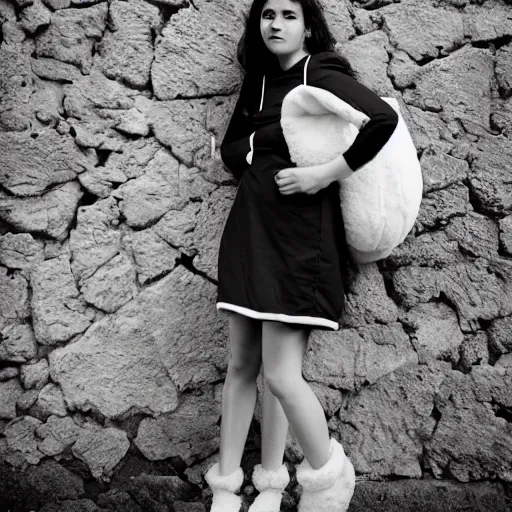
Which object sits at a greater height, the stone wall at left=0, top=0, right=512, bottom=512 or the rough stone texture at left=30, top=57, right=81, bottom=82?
the rough stone texture at left=30, top=57, right=81, bottom=82

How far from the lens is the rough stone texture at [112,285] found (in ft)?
6.16

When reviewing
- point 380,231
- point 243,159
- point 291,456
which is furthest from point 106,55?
point 291,456

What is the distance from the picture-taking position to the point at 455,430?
73.9 inches

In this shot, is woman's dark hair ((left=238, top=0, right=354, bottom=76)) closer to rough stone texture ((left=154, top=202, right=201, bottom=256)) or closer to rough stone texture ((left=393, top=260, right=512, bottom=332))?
rough stone texture ((left=154, top=202, right=201, bottom=256))

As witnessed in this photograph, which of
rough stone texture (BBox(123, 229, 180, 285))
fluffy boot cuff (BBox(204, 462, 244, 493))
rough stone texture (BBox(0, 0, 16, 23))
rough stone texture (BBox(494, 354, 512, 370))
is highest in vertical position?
rough stone texture (BBox(0, 0, 16, 23))

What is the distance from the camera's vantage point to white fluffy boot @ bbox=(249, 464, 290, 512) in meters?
1.76

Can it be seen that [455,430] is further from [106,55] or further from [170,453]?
[106,55]

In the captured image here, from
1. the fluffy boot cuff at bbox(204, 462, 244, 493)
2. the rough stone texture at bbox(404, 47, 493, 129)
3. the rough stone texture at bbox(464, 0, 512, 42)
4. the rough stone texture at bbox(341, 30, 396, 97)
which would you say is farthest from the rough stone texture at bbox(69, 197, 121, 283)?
the rough stone texture at bbox(464, 0, 512, 42)

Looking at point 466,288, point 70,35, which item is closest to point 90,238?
point 70,35

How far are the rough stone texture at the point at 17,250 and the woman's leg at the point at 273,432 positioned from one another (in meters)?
0.77

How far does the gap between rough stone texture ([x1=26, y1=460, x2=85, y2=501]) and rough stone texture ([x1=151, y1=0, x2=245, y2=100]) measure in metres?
1.11

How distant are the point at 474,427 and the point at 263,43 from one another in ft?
4.05

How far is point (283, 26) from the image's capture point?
1.68 m

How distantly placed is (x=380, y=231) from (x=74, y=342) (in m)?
0.92
